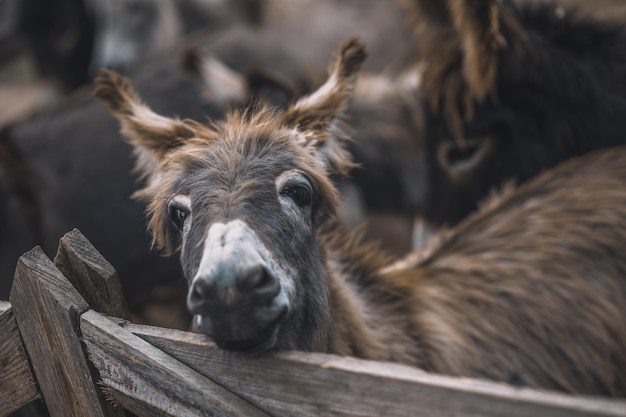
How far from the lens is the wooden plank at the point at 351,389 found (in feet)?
3.84

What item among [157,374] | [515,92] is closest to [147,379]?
[157,374]

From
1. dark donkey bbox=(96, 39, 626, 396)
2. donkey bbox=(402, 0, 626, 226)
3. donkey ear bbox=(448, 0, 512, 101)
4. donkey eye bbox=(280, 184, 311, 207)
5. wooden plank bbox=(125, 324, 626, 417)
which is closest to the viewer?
wooden plank bbox=(125, 324, 626, 417)

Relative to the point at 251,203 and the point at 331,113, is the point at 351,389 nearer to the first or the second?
the point at 251,203

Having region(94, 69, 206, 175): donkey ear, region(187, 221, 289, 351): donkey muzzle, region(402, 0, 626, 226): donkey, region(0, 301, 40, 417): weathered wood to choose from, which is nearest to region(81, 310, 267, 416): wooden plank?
region(187, 221, 289, 351): donkey muzzle

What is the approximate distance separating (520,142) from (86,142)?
2.90 m

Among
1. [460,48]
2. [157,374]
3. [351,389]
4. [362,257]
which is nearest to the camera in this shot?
[351,389]

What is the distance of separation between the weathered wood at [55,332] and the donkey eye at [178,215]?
34 cm

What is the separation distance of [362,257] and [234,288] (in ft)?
3.31

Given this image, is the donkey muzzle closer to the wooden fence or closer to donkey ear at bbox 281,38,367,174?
the wooden fence

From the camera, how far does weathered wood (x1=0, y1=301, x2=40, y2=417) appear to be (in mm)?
1866

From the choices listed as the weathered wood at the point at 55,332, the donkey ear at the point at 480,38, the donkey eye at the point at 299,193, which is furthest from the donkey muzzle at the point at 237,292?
the donkey ear at the point at 480,38

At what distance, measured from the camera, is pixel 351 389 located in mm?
1393

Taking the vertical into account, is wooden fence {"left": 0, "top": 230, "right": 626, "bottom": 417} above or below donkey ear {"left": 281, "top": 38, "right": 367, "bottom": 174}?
below

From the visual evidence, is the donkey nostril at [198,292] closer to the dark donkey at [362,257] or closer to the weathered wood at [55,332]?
A: the dark donkey at [362,257]
